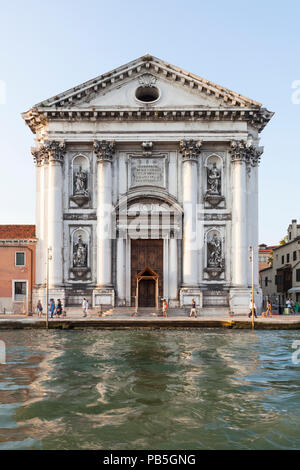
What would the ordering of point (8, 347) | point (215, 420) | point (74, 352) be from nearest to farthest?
point (215, 420) < point (74, 352) < point (8, 347)

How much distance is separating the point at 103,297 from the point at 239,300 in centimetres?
895

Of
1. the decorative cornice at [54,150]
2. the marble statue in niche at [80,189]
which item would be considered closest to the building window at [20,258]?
the marble statue in niche at [80,189]

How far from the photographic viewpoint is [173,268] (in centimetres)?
3438

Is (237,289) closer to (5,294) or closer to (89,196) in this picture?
(89,196)

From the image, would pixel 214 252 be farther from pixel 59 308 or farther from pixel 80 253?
pixel 59 308

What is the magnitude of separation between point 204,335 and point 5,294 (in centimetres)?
1666

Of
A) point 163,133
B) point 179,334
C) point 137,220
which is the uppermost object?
point 163,133

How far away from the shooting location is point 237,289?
33.3 m

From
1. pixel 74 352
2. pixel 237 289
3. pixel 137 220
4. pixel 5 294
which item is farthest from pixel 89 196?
pixel 74 352

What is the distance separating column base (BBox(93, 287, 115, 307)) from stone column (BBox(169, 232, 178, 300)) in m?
4.03

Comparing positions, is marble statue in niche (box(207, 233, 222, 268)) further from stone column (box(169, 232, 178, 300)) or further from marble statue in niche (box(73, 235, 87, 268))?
marble statue in niche (box(73, 235, 87, 268))

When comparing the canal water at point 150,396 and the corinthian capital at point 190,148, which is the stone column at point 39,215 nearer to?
the corinthian capital at point 190,148

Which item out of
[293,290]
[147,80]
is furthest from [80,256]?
[293,290]

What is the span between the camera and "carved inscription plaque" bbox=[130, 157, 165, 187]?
3484 centimetres
